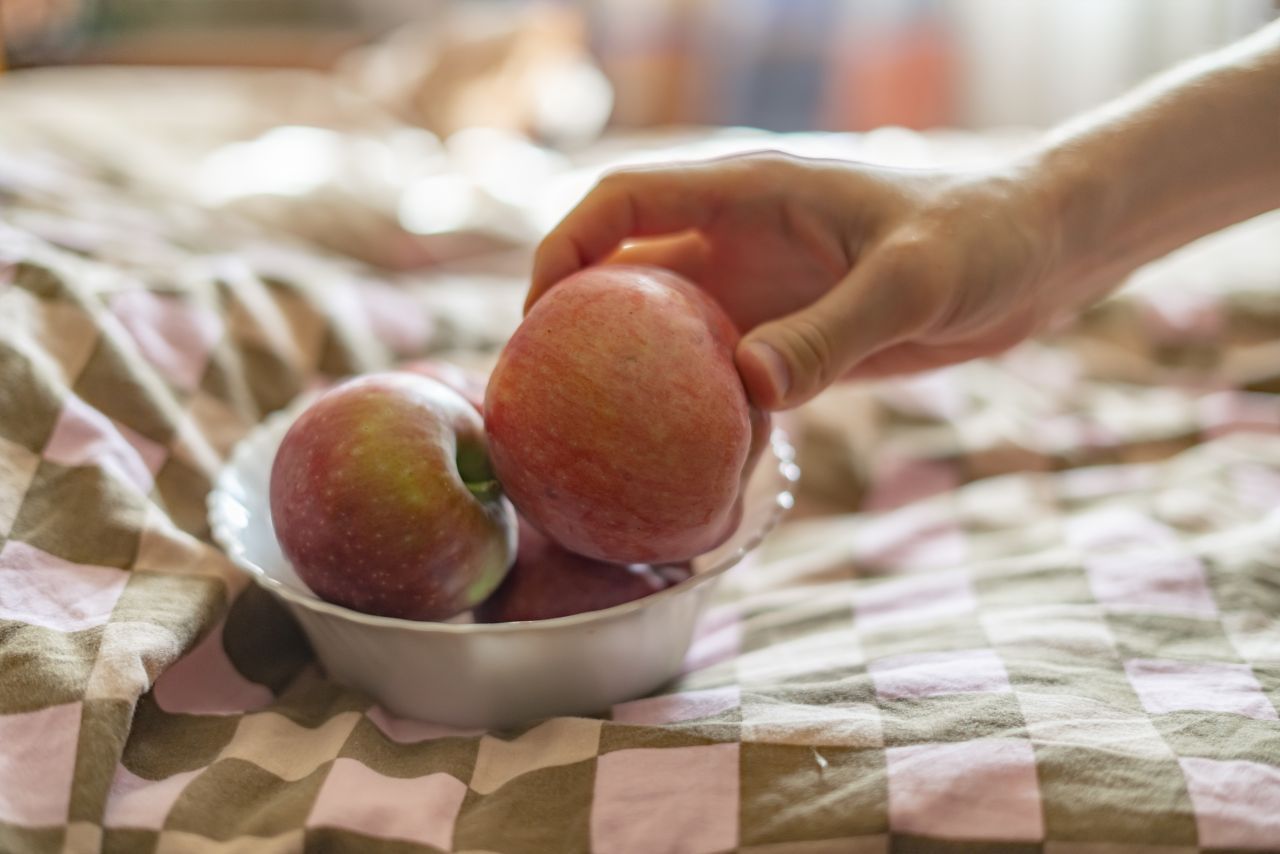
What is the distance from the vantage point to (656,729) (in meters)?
0.54

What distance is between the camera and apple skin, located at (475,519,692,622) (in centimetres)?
63

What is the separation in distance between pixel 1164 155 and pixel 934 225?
8.1 inches

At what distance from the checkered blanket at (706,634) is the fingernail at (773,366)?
0.16 metres

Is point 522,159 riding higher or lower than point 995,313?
lower

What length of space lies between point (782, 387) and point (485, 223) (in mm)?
729

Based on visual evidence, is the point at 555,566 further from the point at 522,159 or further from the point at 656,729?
the point at 522,159

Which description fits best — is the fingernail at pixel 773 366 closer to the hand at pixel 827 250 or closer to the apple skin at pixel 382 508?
the hand at pixel 827 250

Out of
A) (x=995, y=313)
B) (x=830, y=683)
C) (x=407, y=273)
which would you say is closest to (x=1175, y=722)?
(x=830, y=683)

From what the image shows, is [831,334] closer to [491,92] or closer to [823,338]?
[823,338]

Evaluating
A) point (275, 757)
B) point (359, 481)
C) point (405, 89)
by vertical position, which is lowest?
point (405, 89)

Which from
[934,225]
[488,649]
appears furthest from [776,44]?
[488,649]

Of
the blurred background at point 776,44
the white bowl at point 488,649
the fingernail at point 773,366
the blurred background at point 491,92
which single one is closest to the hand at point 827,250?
the fingernail at point 773,366

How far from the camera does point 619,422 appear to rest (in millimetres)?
565

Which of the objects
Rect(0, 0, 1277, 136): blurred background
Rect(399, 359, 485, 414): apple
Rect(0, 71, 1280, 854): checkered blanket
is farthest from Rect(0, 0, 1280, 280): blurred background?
Rect(399, 359, 485, 414): apple
